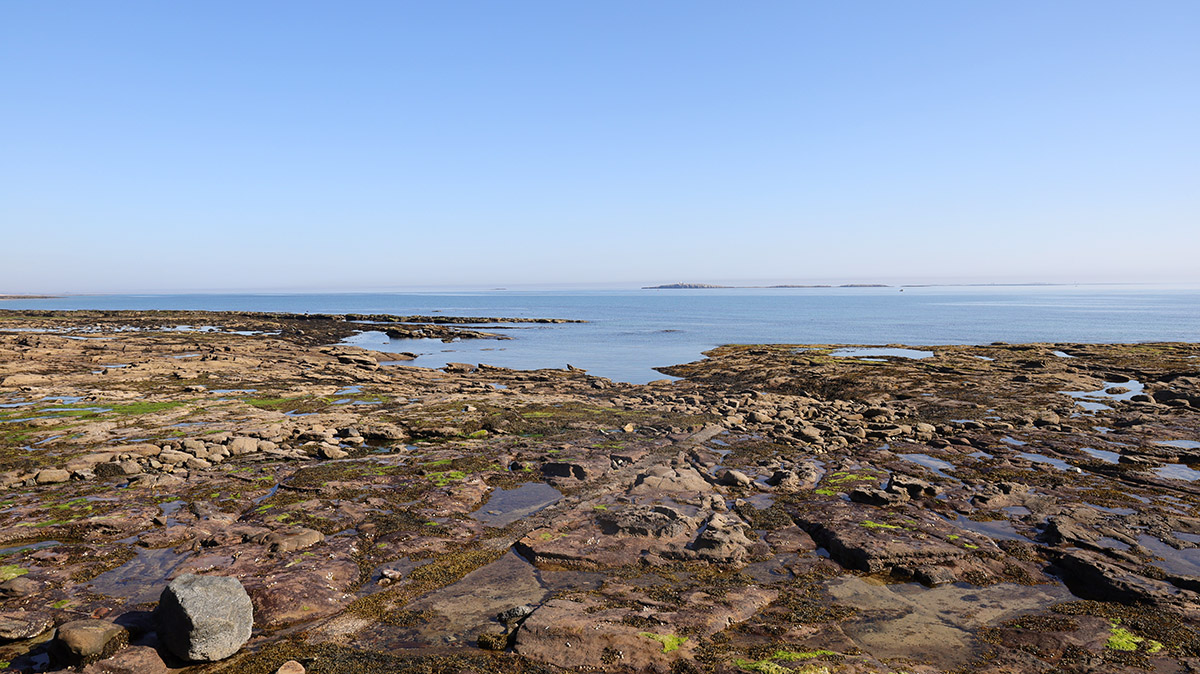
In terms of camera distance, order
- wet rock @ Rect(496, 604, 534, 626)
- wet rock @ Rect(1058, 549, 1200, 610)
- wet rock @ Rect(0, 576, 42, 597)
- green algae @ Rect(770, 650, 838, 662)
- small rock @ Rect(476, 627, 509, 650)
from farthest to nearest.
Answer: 1. wet rock @ Rect(1058, 549, 1200, 610)
2. wet rock @ Rect(0, 576, 42, 597)
3. wet rock @ Rect(496, 604, 534, 626)
4. small rock @ Rect(476, 627, 509, 650)
5. green algae @ Rect(770, 650, 838, 662)

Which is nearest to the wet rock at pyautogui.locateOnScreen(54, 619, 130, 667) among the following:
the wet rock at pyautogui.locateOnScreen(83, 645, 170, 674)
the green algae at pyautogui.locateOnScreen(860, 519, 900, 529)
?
the wet rock at pyautogui.locateOnScreen(83, 645, 170, 674)

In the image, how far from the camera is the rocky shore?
8430mm

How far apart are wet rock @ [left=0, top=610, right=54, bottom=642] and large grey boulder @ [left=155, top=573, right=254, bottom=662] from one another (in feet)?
6.70

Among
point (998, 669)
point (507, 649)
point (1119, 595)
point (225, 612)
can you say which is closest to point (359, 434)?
point (225, 612)

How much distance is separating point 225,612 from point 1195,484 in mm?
24995

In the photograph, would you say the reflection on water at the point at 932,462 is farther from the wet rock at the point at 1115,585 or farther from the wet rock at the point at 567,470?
the wet rock at the point at 567,470

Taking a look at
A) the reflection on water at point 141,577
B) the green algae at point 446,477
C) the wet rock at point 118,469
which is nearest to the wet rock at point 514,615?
the reflection on water at point 141,577

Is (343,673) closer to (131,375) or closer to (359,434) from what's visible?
(359,434)

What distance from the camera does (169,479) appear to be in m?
16.0

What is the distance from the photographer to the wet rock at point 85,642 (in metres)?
7.55

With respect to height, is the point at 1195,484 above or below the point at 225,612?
below

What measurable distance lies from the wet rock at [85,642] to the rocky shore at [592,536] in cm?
3

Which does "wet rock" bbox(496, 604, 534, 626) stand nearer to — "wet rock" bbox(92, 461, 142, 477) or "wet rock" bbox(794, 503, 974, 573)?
"wet rock" bbox(794, 503, 974, 573)

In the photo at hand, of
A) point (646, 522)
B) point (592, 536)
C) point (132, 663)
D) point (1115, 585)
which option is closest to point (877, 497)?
point (1115, 585)
